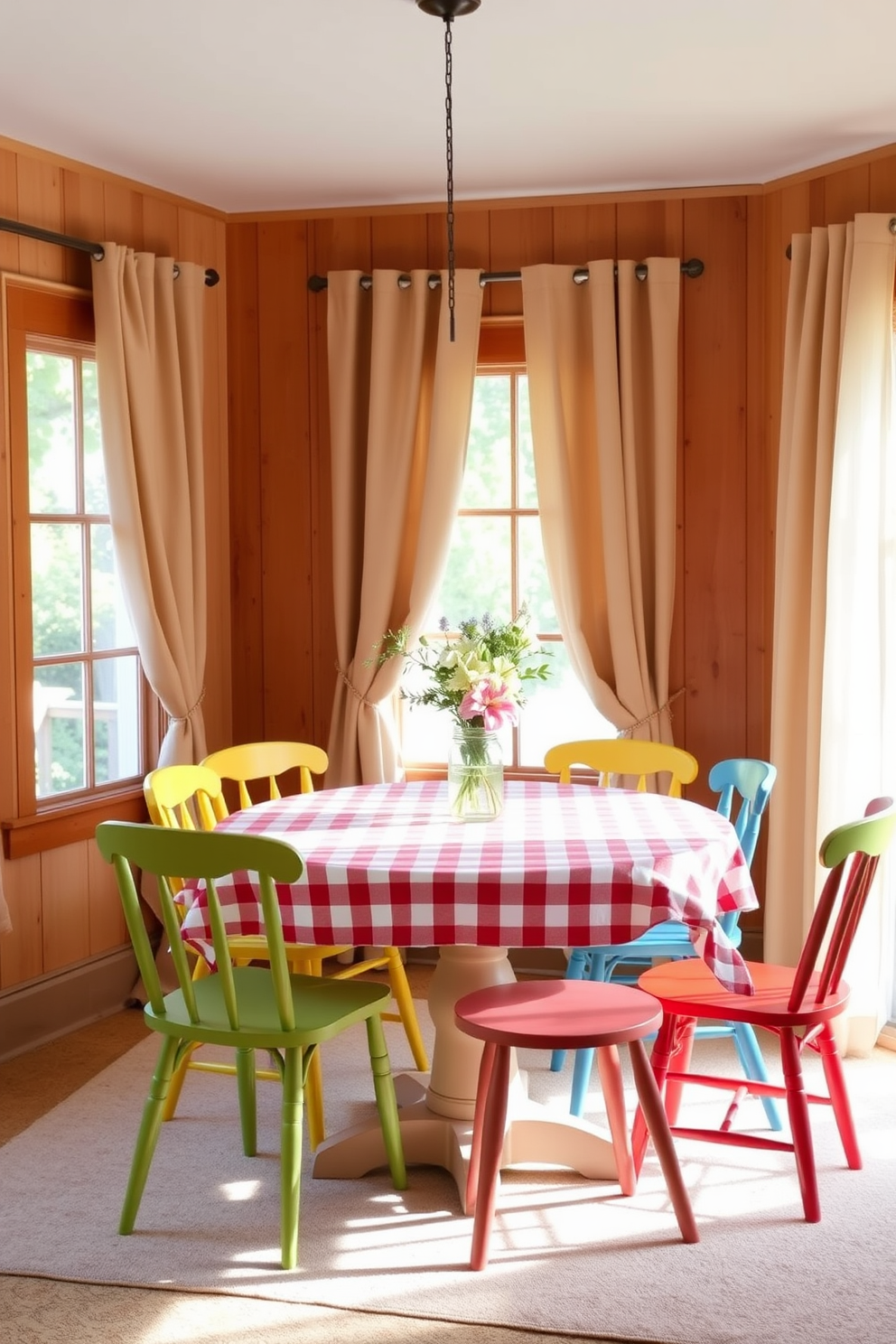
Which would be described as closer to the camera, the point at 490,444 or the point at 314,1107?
the point at 314,1107

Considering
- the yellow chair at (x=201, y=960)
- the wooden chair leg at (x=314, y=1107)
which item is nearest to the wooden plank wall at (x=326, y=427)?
the yellow chair at (x=201, y=960)

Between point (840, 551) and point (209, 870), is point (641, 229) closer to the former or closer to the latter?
point (840, 551)

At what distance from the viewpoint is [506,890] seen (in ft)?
8.79

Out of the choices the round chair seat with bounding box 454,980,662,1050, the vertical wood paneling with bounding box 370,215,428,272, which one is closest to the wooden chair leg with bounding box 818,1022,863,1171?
the round chair seat with bounding box 454,980,662,1050

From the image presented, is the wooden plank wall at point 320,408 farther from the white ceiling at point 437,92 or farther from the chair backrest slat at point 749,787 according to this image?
the chair backrest slat at point 749,787

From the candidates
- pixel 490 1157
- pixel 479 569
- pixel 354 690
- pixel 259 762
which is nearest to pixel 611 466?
pixel 479 569

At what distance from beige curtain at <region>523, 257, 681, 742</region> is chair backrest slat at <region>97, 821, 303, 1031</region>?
2.05 m

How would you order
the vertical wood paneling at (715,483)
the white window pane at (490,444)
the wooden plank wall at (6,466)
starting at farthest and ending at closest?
the white window pane at (490,444) → the vertical wood paneling at (715,483) → the wooden plank wall at (6,466)

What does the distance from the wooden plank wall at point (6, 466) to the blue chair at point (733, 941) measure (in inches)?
61.2

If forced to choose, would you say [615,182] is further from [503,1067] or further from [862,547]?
[503,1067]

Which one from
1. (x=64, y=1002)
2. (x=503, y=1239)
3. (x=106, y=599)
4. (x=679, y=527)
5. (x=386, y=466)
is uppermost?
(x=386, y=466)

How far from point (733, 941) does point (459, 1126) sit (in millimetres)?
773

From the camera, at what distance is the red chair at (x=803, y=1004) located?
2.76 meters

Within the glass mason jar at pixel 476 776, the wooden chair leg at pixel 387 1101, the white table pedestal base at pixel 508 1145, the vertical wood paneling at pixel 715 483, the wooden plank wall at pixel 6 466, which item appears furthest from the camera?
the vertical wood paneling at pixel 715 483
